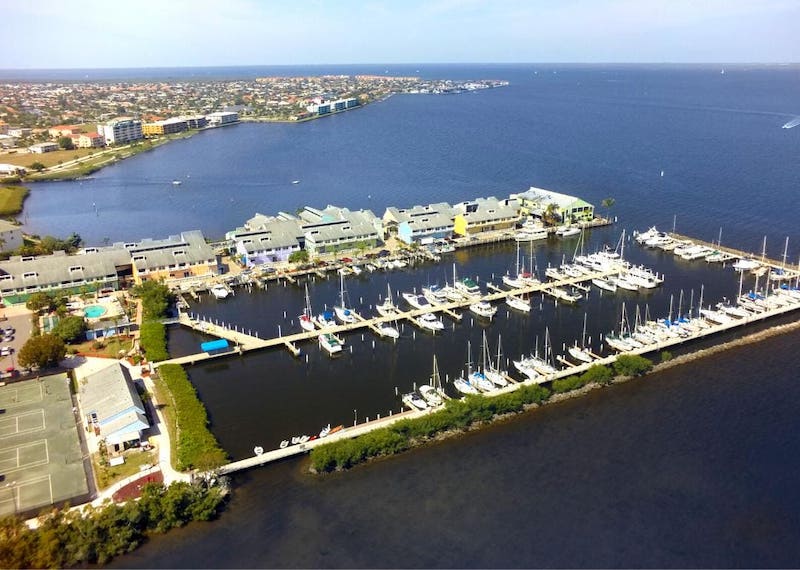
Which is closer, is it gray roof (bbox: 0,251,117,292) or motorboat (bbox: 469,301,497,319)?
motorboat (bbox: 469,301,497,319)

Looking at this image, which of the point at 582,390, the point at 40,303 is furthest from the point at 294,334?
the point at 582,390

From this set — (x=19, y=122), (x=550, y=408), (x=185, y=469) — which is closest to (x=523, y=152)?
(x=550, y=408)

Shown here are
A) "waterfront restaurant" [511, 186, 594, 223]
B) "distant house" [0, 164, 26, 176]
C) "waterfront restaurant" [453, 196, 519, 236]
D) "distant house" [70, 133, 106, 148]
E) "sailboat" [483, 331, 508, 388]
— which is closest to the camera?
"sailboat" [483, 331, 508, 388]

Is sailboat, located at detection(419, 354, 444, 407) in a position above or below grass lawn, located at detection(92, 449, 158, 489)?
below

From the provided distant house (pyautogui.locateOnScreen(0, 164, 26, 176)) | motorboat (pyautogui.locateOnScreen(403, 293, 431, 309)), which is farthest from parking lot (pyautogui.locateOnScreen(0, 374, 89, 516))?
distant house (pyautogui.locateOnScreen(0, 164, 26, 176))

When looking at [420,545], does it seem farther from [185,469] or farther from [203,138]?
[203,138]

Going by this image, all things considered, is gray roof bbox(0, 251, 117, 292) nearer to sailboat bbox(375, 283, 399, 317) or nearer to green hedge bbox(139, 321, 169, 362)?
green hedge bbox(139, 321, 169, 362)

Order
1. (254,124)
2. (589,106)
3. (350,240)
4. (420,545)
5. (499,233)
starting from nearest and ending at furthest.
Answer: (420,545), (350,240), (499,233), (254,124), (589,106)
